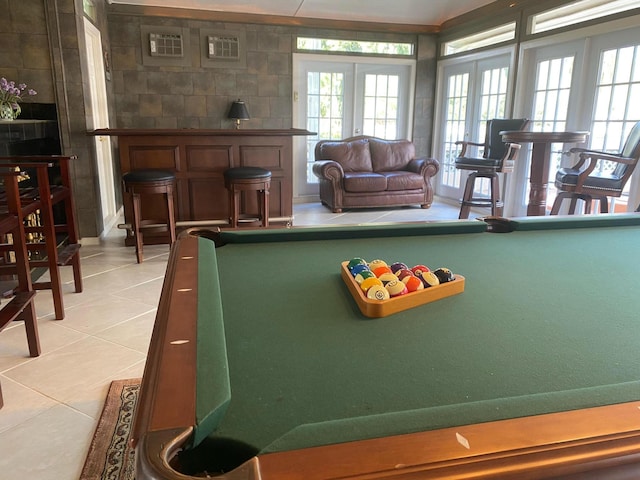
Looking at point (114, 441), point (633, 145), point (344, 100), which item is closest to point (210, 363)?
point (114, 441)

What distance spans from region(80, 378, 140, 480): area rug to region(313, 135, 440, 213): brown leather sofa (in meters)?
4.46

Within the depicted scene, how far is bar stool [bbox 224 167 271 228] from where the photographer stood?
430 cm

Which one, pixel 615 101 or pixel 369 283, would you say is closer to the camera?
pixel 369 283

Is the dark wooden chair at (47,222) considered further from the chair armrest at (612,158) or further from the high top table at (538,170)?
the chair armrest at (612,158)

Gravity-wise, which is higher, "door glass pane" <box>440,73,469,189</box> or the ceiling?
the ceiling

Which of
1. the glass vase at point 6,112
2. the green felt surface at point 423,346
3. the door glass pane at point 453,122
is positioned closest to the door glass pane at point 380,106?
the door glass pane at point 453,122

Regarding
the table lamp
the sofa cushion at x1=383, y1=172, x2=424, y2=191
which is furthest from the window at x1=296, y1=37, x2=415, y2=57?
the sofa cushion at x1=383, y1=172, x2=424, y2=191

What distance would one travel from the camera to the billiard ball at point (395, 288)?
3.95ft

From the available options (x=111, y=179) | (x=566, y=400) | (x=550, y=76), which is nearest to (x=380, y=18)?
(x=550, y=76)

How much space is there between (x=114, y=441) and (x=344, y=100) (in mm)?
6199

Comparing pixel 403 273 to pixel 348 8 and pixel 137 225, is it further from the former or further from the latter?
pixel 348 8

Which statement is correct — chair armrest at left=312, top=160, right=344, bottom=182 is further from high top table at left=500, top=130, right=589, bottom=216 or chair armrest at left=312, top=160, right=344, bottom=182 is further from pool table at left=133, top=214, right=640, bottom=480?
pool table at left=133, top=214, right=640, bottom=480

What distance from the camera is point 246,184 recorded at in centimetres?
431

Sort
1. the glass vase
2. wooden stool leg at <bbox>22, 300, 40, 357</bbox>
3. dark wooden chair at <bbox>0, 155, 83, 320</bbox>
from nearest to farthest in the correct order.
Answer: wooden stool leg at <bbox>22, 300, 40, 357</bbox> < dark wooden chair at <bbox>0, 155, 83, 320</bbox> < the glass vase
